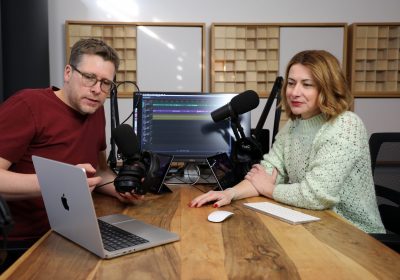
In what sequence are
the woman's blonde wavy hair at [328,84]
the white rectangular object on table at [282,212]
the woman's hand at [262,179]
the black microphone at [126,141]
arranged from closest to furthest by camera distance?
the white rectangular object on table at [282,212], the black microphone at [126,141], the woman's blonde wavy hair at [328,84], the woman's hand at [262,179]

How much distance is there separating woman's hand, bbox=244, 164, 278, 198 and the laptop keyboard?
67cm

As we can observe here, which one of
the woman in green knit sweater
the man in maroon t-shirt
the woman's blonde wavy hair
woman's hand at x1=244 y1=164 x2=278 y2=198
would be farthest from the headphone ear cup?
the woman's blonde wavy hair

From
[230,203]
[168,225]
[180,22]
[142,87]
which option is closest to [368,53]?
[180,22]

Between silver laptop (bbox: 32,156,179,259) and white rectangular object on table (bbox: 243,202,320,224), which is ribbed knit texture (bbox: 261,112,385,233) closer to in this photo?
white rectangular object on table (bbox: 243,202,320,224)

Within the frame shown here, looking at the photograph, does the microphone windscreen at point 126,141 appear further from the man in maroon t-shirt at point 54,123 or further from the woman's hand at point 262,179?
the woman's hand at point 262,179

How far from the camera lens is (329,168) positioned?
4.52 feet

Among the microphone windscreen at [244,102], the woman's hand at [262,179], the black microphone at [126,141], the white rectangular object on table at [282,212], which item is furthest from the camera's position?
the microphone windscreen at [244,102]

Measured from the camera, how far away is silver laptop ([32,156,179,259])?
0.88 m

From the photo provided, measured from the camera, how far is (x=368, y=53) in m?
3.41

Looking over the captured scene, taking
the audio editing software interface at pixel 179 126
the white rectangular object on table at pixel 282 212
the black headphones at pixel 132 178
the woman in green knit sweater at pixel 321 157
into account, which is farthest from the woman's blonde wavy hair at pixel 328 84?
the black headphones at pixel 132 178

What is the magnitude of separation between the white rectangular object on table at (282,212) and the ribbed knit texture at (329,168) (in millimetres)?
70

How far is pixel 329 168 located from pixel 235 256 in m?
0.58

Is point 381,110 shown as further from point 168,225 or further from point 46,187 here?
point 46,187

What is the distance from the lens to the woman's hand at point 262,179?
1.59 m
